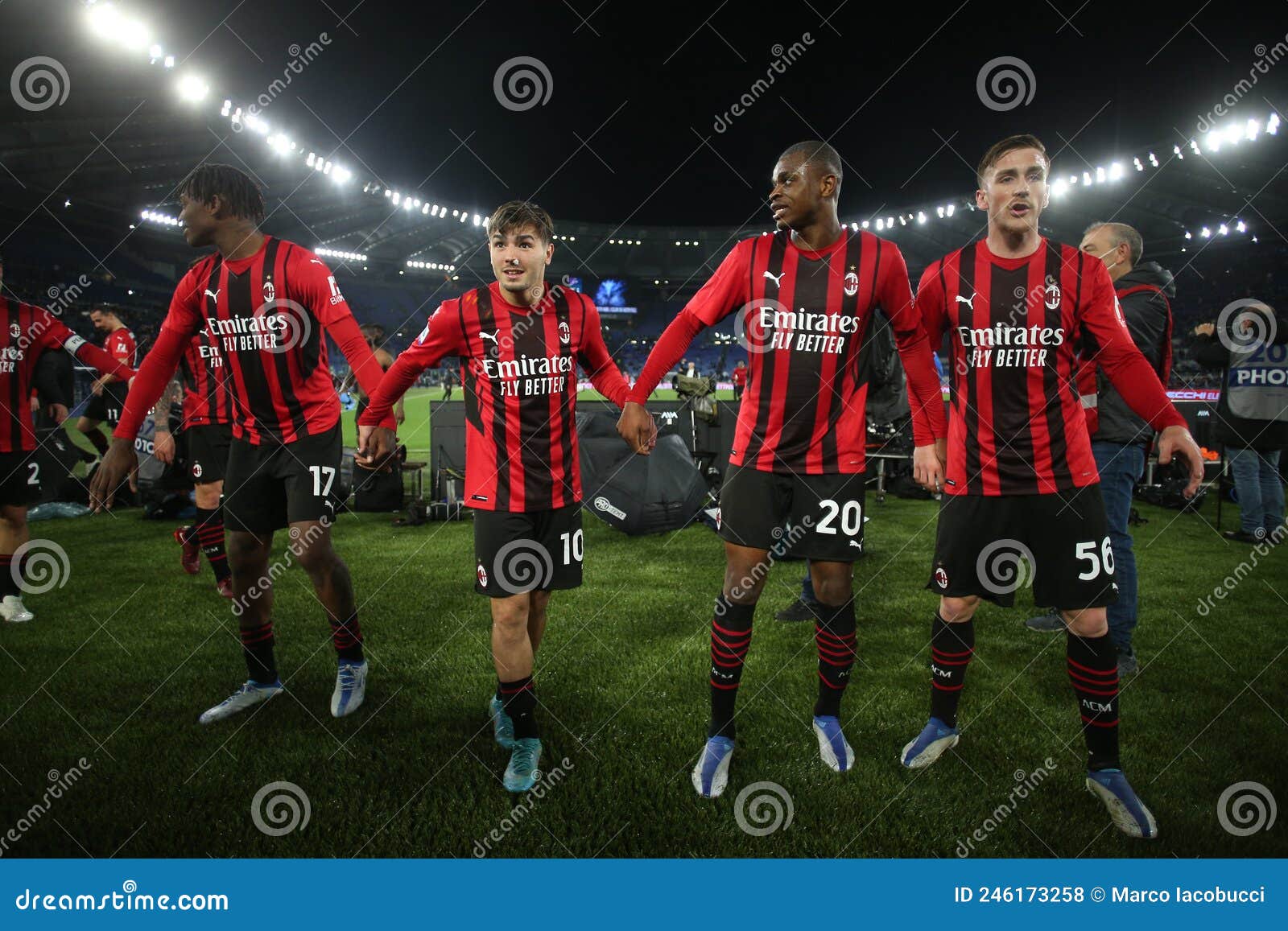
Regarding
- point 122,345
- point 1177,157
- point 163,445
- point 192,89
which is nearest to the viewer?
point 163,445

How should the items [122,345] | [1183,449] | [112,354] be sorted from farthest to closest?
1. [122,345]
2. [112,354]
3. [1183,449]

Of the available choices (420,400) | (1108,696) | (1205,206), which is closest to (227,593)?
(1108,696)

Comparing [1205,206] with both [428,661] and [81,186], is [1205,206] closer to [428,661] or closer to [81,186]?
[428,661]

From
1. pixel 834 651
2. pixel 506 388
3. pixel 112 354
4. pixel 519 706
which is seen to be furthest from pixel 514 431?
pixel 112 354

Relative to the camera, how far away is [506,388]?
8.06 feet

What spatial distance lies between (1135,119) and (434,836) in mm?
26913

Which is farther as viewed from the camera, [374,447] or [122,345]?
[122,345]

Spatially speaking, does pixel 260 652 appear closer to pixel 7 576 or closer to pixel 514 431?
pixel 514 431

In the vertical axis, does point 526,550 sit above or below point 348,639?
above

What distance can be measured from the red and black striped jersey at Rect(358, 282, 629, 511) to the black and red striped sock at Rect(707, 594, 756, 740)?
724 mm

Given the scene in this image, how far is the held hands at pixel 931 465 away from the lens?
2371 millimetres

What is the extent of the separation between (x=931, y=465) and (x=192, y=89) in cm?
2428

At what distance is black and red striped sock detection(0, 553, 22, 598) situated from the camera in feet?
13.7

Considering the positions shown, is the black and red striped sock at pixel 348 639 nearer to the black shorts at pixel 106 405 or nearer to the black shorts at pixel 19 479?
the black shorts at pixel 19 479
